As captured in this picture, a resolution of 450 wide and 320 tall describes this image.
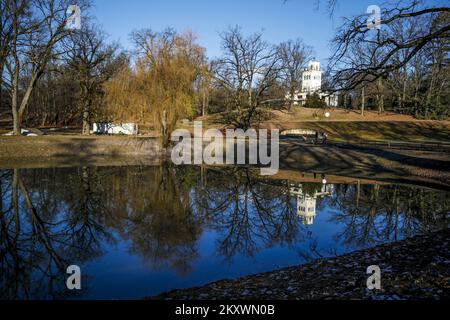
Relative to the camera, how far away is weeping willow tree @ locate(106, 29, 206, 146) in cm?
2772

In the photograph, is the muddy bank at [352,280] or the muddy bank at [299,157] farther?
the muddy bank at [299,157]

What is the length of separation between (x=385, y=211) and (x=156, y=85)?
781 inches

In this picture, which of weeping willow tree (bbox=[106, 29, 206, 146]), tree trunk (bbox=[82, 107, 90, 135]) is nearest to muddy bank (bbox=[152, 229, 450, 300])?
weeping willow tree (bbox=[106, 29, 206, 146])

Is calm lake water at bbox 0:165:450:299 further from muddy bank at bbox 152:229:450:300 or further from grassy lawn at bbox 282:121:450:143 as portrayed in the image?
grassy lawn at bbox 282:121:450:143

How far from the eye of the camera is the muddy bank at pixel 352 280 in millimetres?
5801

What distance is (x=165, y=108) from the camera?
2816 centimetres

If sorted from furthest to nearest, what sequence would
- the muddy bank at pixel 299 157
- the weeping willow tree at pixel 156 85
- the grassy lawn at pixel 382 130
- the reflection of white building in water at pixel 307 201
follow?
the grassy lawn at pixel 382 130 → the weeping willow tree at pixel 156 85 → the muddy bank at pixel 299 157 → the reflection of white building in water at pixel 307 201

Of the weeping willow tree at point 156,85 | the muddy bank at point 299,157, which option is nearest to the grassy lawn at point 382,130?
the muddy bank at point 299,157

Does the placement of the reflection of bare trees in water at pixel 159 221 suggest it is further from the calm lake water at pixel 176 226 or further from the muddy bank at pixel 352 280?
the muddy bank at pixel 352 280

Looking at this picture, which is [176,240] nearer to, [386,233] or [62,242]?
[62,242]

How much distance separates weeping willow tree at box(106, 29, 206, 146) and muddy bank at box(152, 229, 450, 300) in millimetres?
22098

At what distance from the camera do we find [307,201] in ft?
47.9

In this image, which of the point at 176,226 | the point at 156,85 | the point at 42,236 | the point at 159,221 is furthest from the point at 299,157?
the point at 42,236

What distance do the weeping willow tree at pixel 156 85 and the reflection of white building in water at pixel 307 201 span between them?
45.5ft
